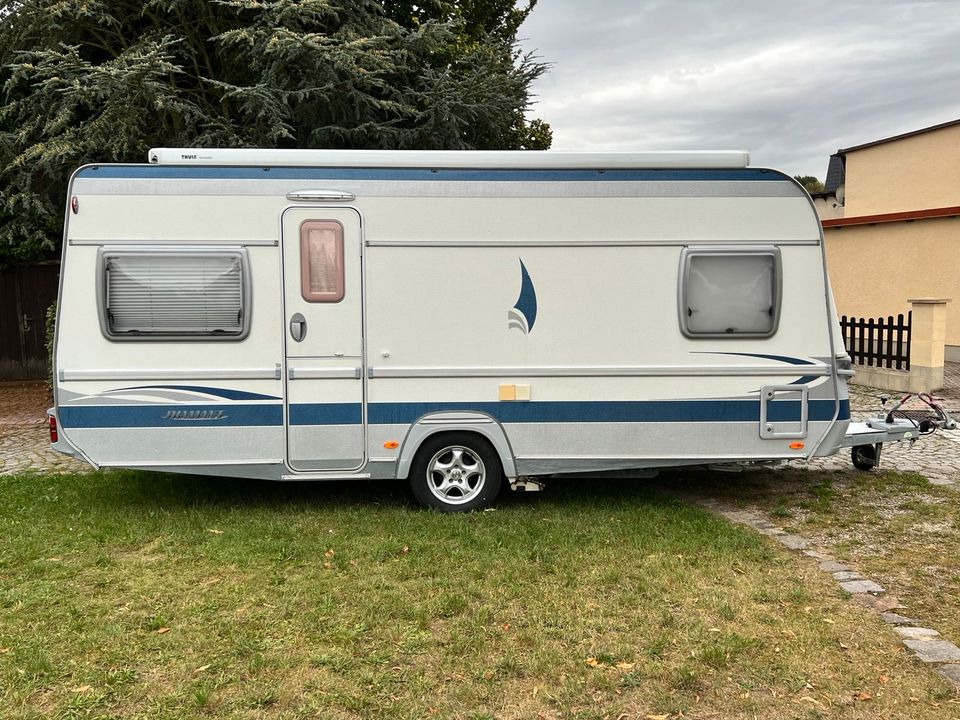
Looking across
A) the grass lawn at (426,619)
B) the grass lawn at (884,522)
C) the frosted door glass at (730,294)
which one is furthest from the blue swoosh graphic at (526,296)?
the grass lawn at (884,522)

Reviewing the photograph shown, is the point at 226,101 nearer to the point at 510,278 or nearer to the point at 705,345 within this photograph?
the point at 510,278

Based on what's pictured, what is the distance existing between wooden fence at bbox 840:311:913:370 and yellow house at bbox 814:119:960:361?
2772mm

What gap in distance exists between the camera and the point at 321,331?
583cm

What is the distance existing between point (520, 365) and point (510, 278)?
686mm

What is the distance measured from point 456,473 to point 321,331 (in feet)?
5.12

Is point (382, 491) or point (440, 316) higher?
point (440, 316)

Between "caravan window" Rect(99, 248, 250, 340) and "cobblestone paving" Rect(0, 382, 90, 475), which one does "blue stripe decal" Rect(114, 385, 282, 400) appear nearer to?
"caravan window" Rect(99, 248, 250, 340)

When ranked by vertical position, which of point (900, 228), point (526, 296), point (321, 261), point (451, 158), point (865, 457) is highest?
point (900, 228)

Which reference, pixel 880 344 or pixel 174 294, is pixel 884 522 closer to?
pixel 174 294

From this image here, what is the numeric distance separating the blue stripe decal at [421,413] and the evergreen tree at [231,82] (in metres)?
5.02

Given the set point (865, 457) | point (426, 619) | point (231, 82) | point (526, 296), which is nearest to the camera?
point (426, 619)

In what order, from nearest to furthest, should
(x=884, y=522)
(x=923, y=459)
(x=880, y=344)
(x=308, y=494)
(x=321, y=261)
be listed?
(x=321, y=261) < (x=884, y=522) < (x=308, y=494) < (x=923, y=459) < (x=880, y=344)

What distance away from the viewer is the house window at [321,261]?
579 centimetres

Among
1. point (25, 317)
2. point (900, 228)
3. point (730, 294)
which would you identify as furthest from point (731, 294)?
point (25, 317)
